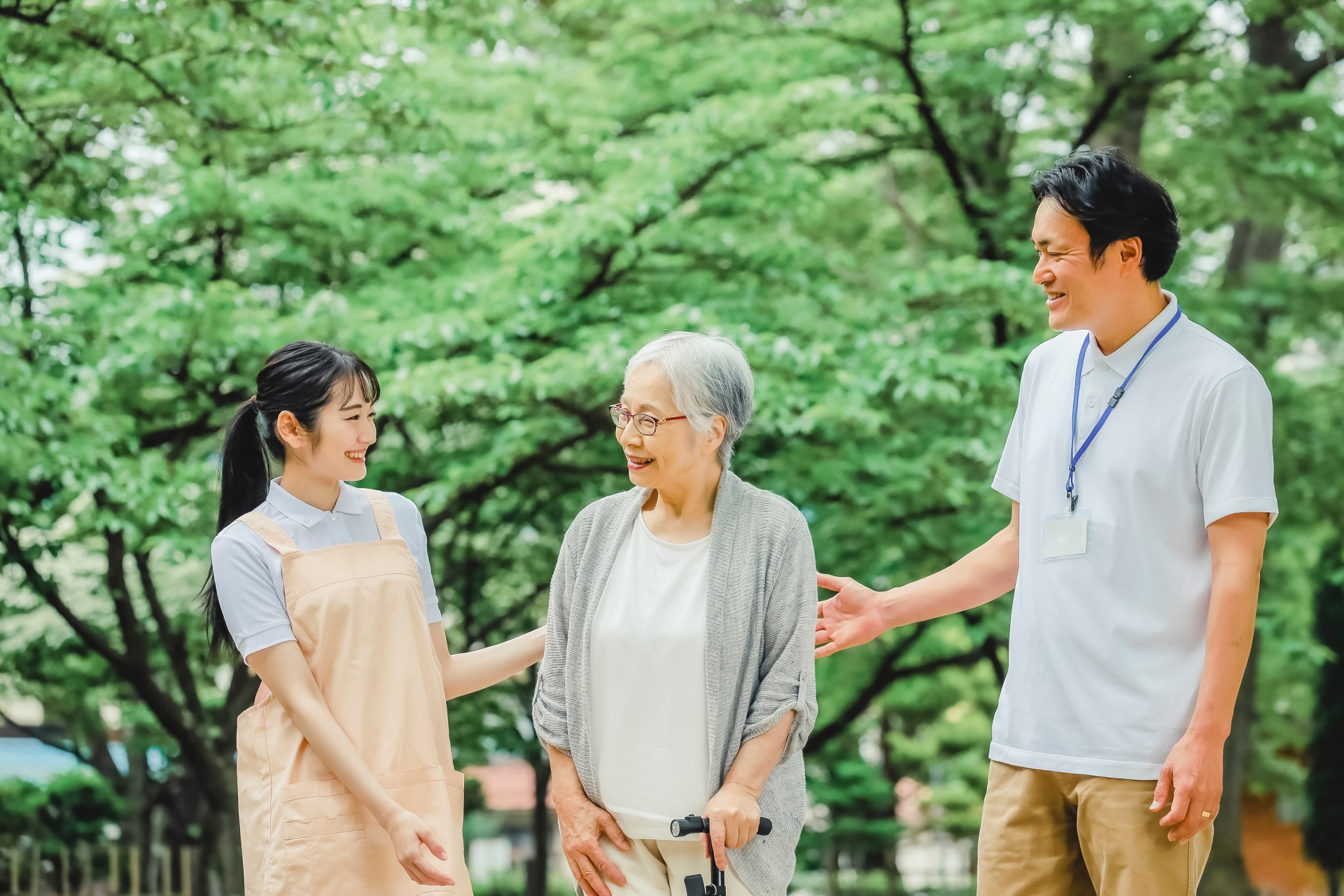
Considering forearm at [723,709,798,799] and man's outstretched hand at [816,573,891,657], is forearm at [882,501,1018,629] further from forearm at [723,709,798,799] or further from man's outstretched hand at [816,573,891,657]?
forearm at [723,709,798,799]

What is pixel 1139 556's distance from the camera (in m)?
1.99

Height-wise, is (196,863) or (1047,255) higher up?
(1047,255)

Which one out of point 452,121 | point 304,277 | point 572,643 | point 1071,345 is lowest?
point 572,643

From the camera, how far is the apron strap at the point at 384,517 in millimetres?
2326

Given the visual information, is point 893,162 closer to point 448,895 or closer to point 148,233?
point 148,233

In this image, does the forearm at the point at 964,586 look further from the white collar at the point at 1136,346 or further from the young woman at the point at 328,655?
the young woman at the point at 328,655

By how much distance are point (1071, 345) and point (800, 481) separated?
4855 mm

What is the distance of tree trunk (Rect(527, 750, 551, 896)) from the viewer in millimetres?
9336

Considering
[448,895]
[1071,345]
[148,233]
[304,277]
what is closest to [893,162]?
[304,277]

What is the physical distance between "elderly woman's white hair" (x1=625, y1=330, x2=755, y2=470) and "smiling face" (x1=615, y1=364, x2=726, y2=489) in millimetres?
14

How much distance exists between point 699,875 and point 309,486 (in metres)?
0.99

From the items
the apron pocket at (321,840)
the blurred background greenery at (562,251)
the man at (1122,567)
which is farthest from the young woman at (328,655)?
the blurred background greenery at (562,251)

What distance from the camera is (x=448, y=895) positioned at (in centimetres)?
216

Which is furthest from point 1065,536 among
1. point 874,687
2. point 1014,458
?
point 874,687
